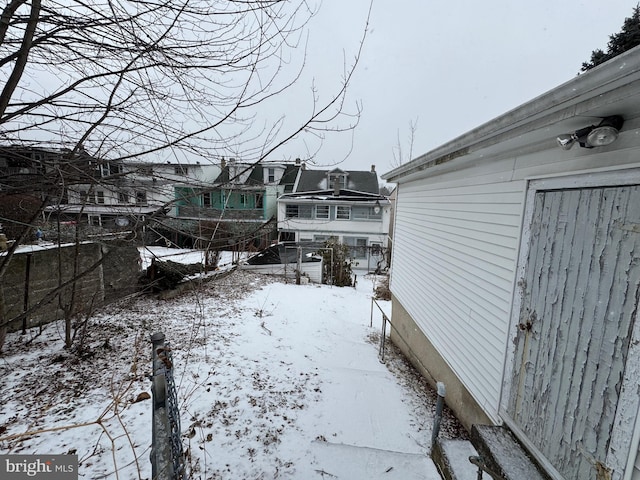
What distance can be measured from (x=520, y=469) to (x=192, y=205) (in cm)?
348

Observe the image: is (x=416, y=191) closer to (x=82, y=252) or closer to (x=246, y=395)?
(x=246, y=395)

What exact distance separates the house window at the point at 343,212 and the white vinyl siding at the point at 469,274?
13.1 metres

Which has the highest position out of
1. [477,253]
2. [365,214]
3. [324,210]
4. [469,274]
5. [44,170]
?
[44,170]

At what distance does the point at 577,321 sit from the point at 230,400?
4.04m

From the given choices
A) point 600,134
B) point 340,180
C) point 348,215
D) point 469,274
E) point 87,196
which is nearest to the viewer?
point 600,134

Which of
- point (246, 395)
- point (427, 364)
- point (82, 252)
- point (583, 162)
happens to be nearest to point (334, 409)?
point (246, 395)

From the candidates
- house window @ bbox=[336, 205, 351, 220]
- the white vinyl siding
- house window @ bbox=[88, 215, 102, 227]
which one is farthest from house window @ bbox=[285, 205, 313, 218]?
house window @ bbox=[88, 215, 102, 227]

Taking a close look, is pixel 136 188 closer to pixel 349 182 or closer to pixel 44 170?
pixel 44 170

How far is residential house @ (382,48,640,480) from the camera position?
5.11ft

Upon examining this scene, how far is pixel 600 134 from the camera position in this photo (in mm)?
1586

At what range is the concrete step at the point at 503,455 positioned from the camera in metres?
2.06

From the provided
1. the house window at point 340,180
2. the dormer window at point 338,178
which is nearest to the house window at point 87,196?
the dormer window at point 338,178

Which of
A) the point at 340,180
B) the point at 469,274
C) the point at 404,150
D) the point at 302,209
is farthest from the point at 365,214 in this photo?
the point at 469,274

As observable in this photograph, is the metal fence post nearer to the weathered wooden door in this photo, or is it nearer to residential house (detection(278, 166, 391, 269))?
the weathered wooden door
